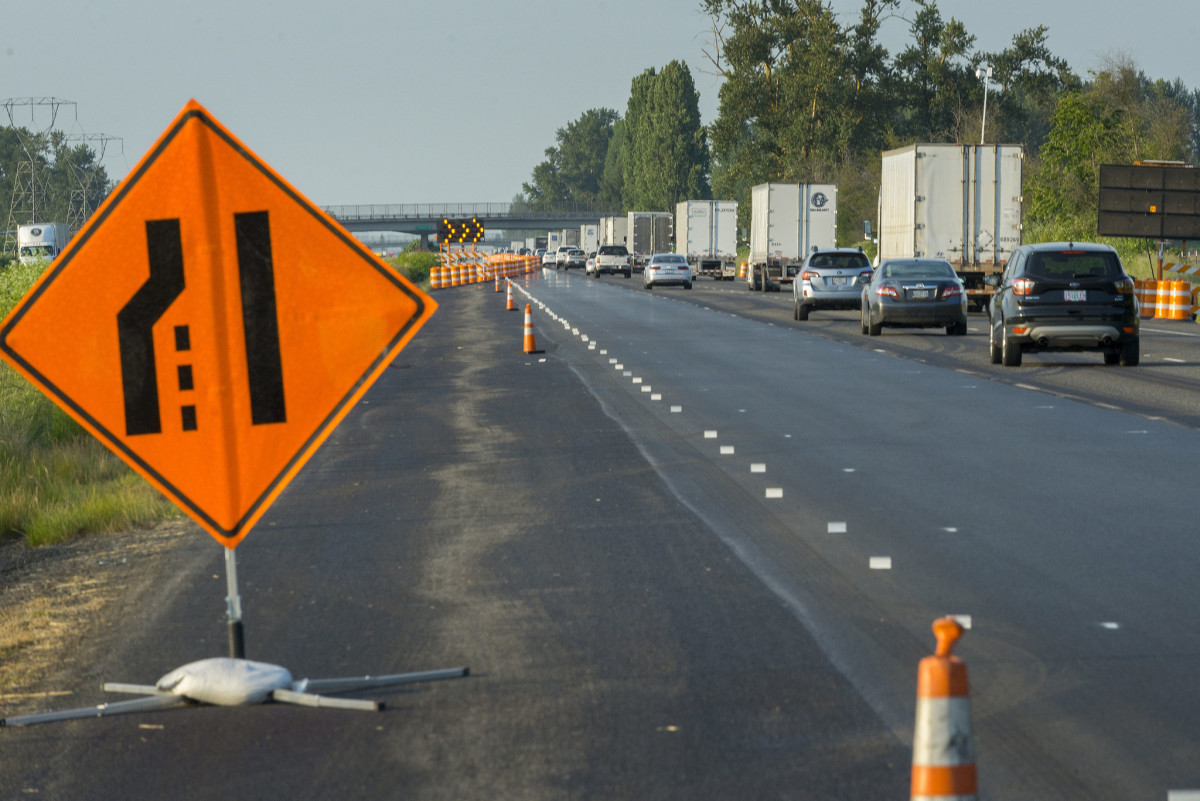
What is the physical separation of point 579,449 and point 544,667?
6.94 metres

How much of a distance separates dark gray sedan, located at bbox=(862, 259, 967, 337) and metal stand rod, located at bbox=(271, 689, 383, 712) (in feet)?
79.7

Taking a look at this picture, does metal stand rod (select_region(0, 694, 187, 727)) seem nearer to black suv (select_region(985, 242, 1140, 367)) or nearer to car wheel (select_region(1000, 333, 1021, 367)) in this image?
black suv (select_region(985, 242, 1140, 367))

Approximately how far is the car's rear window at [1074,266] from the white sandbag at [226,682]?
17103 millimetres

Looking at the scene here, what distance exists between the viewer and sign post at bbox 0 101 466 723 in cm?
587

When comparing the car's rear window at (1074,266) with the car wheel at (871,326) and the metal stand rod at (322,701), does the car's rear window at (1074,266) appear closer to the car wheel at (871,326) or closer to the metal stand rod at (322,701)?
the car wheel at (871,326)

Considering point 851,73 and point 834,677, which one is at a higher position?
point 851,73

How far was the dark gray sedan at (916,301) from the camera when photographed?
28953 mm

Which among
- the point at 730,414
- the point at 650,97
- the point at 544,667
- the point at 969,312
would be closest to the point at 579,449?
the point at 730,414

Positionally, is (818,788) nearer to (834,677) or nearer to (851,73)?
(834,677)

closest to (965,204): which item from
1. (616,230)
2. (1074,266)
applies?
(1074,266)

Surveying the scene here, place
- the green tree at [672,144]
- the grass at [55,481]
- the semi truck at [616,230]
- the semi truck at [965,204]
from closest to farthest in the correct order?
1. the grass at [55,481]
2. the semi truck at [965,204]
3. the semi truck at [616,230]
4. the green tree at [672,144]

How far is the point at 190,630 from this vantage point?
6883 millimetres

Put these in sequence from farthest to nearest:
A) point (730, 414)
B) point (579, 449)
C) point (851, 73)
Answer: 1. point (851, 73)
2. point (730, 414)
3. point (579, 449)

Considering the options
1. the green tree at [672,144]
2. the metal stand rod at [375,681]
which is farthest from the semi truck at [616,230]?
the metal stand rod at [375,681]
